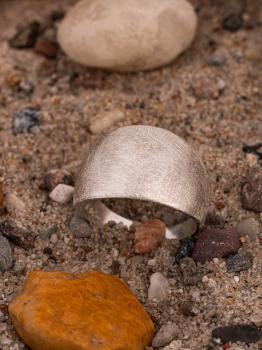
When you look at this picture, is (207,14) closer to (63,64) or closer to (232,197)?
(63,64)

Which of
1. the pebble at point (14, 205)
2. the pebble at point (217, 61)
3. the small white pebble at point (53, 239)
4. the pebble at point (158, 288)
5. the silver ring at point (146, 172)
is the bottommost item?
the pebble at point (158, 288)

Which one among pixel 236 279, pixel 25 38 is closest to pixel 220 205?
pixel 236 279

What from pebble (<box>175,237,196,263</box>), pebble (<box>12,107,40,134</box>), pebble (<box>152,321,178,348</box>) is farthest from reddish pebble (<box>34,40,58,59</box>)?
pebble (<box>152,321,178,348</box>)

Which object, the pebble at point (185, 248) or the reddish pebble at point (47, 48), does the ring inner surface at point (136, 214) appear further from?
the reddish pebble at point (47, 48)

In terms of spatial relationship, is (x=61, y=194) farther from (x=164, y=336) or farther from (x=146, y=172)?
(x=164, y=336)

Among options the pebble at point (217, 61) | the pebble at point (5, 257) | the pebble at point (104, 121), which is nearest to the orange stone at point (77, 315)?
the pebble at point (5, 257)

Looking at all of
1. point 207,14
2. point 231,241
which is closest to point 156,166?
point 231,241

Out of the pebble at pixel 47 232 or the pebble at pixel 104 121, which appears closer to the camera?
the pebble at pixel 47 232
